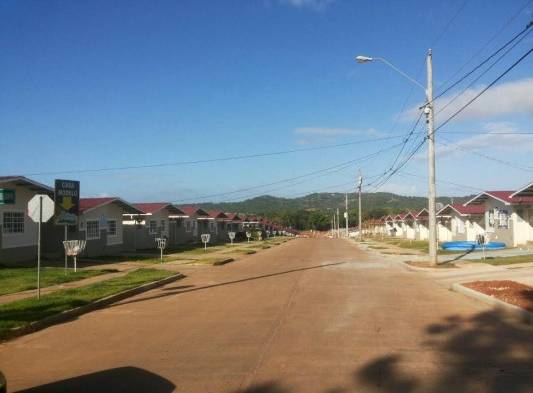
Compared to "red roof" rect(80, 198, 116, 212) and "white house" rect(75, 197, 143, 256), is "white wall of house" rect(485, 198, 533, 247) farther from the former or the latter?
"white house" rect(75, 197, 143, 256)

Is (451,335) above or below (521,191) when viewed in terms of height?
below

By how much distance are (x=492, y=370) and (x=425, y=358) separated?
0.94 metres

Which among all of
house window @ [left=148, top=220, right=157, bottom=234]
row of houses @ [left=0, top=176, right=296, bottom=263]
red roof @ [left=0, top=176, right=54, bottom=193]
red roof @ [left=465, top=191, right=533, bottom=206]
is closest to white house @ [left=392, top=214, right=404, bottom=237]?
row of houses @ [left=0, top=176, right=296, bottom=263]

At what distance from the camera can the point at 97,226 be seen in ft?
120

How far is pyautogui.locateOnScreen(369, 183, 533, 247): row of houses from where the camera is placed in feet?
122

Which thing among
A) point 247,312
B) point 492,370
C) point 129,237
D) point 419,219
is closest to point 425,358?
point 492,370

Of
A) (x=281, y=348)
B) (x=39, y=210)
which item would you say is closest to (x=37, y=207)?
(x=39, y=210)

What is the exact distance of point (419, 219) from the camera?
65.2 metres

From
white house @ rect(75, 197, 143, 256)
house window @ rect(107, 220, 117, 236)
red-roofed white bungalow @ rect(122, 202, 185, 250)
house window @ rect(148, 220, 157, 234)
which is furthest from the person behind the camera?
house window @ rect(148, 220, 157, 234)

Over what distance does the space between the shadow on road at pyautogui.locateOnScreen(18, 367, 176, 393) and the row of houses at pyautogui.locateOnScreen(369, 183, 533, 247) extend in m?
28.6

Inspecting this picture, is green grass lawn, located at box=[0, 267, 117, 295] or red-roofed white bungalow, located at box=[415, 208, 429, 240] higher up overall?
red-roofed white bungalow, located at box=[415, 208, 429, 240]

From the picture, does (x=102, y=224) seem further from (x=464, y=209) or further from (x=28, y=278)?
(x=464, y=209)

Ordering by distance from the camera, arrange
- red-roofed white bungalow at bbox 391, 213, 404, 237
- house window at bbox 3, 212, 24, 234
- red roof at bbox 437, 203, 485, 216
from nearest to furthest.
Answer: house window at bbox 3, 212, 24, 234 < red roof at bbox 437, 203, 485, 216 < red-roofed white bungalow at bbox 391, 213, 404, 237

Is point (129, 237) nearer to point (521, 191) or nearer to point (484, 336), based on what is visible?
point (521, 191)
